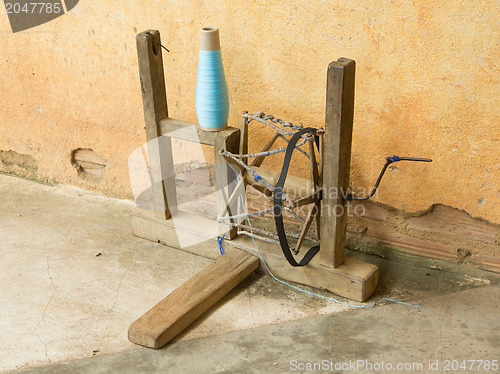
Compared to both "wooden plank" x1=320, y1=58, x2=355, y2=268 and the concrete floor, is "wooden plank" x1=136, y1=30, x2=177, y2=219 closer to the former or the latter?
the concrete floor

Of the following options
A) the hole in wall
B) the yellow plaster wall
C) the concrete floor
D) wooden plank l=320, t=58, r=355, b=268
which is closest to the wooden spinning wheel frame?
wooden plank l=320, t=58, r=355, b=268

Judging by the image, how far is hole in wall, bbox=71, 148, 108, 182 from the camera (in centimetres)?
390

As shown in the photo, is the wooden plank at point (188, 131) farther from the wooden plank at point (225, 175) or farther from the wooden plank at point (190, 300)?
the wooden plank at point (190, 300)

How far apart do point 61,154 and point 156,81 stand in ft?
4.00

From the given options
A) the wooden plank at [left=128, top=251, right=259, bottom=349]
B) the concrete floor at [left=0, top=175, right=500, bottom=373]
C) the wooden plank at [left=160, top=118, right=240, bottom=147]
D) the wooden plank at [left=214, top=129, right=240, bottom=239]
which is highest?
the wooden plank at [left=160, top=118, right=240, bottom=147]

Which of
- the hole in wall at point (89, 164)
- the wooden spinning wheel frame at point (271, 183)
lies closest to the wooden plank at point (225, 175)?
the wooden spinning wheel frame at point (271, 183)

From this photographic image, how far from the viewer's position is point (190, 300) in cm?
281

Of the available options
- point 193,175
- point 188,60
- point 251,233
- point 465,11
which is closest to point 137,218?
point 193,175

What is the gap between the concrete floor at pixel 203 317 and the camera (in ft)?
8.40

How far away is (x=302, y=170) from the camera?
325 cm

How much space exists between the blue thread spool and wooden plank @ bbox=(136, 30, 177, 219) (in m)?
0.25

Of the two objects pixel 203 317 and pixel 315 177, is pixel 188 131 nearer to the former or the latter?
pixel 315 177

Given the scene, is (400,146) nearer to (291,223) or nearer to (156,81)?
(291,223)

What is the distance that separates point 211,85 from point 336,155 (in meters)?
0.73
